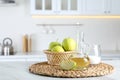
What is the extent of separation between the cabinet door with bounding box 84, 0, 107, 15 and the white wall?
0.36 m

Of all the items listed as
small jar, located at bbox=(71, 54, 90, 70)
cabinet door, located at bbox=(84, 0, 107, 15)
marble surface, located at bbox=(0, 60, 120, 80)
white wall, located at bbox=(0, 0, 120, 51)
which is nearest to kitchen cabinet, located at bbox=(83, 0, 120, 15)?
cabinet door, located at bbox=(84, 0, 107, 15)

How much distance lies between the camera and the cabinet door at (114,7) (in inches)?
183

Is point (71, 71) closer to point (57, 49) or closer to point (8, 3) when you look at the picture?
point (57, 49)

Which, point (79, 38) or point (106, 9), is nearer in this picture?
point (106, 9)

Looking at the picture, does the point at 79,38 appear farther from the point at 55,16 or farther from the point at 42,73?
Answer: the point at 42,73

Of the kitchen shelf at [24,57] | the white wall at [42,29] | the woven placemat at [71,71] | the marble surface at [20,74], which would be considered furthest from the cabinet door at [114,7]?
the woven placemat at [71,71]

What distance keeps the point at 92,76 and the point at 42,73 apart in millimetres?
353

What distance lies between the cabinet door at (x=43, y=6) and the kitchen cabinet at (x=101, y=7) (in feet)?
1.81

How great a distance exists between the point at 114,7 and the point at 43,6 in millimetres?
1194

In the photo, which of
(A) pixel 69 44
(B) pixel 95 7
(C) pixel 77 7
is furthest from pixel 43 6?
(A) pixel 69 44

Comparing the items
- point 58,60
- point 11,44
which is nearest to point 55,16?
point 11,44

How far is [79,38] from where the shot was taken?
4.98m

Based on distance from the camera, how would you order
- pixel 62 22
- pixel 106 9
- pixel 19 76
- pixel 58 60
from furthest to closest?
pixel 62 22
pixel 106 9
pixel 58 60
pixel 19 76

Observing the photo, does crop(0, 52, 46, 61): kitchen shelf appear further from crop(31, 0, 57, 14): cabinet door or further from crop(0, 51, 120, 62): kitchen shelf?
crop(31, 0, 57, 14): cabinet door
